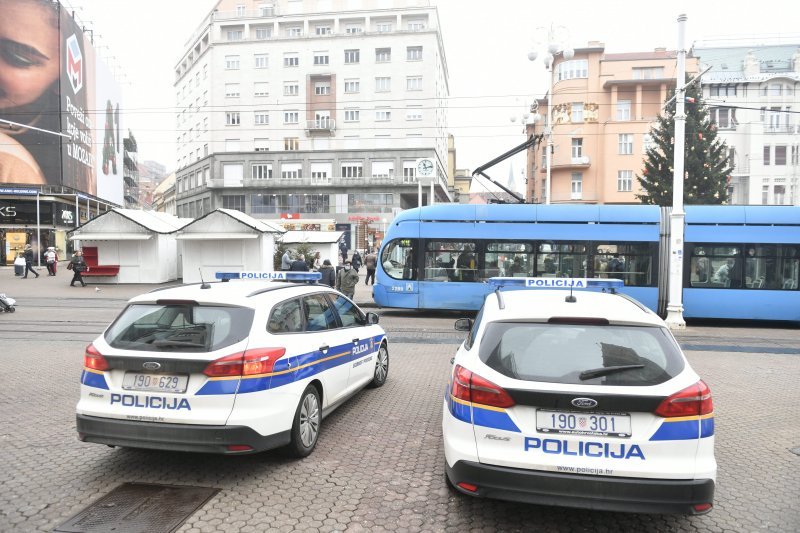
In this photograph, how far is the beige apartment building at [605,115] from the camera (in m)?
47.5

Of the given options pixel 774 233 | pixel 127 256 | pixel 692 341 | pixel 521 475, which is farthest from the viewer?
pixel 127 256

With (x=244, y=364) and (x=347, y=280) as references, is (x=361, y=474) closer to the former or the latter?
(x=244, y=364)

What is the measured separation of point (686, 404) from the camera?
3244 mm

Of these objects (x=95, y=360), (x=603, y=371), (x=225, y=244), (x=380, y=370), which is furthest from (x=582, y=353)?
(x=225, y=244)

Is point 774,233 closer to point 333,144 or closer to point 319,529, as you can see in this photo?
point 319,529

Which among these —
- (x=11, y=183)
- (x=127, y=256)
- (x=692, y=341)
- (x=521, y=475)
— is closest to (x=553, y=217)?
(x=692, y=341)

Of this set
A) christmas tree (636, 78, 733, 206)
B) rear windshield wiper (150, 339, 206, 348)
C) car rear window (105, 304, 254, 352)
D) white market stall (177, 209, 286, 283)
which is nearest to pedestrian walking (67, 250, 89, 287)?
white market stall (177, 209, 286, 283)

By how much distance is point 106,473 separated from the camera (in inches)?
176

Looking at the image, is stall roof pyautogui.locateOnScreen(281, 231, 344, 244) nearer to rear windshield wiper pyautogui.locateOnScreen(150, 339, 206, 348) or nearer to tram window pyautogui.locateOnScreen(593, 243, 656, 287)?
tram window pyautogui.locateOnScreen(593, 243, 656, 287)

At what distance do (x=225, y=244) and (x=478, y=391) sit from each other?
23.7 m

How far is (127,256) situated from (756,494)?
2751 centimetres

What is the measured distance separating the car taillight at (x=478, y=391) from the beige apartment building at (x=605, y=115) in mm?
47369

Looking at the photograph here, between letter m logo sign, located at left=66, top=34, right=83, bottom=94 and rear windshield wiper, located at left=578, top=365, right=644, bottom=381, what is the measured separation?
57.5 metres

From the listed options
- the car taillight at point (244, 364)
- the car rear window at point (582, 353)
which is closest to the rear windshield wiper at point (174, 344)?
the car taillight at point (244, 364)
